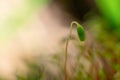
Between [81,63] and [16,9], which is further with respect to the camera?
[16,9]

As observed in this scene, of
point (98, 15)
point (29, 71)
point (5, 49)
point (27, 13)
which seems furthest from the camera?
point (98, 15)

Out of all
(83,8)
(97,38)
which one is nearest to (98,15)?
(83,8)

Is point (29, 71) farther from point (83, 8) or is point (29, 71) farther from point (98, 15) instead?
point (83, 8)

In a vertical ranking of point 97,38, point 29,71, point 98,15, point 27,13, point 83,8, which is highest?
point 83,8

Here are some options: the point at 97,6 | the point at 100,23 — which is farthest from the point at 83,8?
the point at 100,23

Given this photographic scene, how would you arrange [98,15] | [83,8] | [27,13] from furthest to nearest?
[83,8], [98,15], [27,13]

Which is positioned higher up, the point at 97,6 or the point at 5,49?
the point at 97,6

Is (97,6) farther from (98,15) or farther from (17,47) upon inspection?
(17,47)
